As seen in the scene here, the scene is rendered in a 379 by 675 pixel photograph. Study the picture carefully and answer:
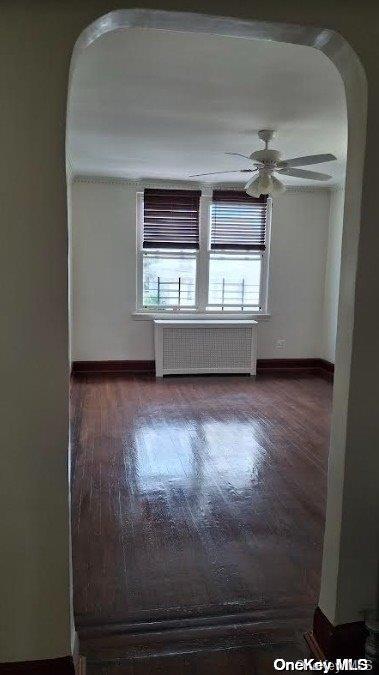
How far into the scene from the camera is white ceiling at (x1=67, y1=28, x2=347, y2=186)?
2.57 m

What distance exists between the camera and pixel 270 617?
7.03 ft

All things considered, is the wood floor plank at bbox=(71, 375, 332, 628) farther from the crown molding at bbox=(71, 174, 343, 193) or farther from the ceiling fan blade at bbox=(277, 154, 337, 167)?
the crown molding at bbox=(71, 174, 343, 193)

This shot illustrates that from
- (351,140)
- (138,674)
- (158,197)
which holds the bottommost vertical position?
(138,674)

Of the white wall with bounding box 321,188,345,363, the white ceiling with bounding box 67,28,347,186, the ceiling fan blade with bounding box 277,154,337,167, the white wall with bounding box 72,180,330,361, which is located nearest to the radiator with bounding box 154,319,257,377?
the white wall with bounding box 72,180,330,361

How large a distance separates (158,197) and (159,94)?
11.4 ft

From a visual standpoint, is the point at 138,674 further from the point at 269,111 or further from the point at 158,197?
the point at 158,197

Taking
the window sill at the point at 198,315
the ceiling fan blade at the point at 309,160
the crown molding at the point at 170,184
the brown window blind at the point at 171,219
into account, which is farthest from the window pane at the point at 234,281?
the ceiling fan blade at the point at 309,160

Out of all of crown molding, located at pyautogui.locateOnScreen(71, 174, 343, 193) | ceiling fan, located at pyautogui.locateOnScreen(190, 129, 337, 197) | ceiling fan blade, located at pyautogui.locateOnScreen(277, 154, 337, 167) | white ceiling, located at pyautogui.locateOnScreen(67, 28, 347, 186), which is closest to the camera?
white ceiling, located at pyautogui.locateOnScreen(67, 28, 347, 186)

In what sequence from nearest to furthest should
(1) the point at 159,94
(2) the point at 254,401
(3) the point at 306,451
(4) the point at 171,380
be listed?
(1) the point at 159,94 < (3) the point at 306,451 < (2) the point at 254,401 < (4) the point at 171,380

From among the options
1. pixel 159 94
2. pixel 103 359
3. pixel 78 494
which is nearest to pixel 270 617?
pixel 78 494

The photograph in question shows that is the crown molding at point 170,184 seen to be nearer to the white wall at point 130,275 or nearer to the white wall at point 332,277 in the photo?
the white wall at point 130,275

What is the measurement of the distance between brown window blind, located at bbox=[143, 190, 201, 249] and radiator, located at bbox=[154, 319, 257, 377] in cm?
112

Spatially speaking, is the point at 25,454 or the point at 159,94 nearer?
the point at 25,454

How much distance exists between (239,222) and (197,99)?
3695 mm
